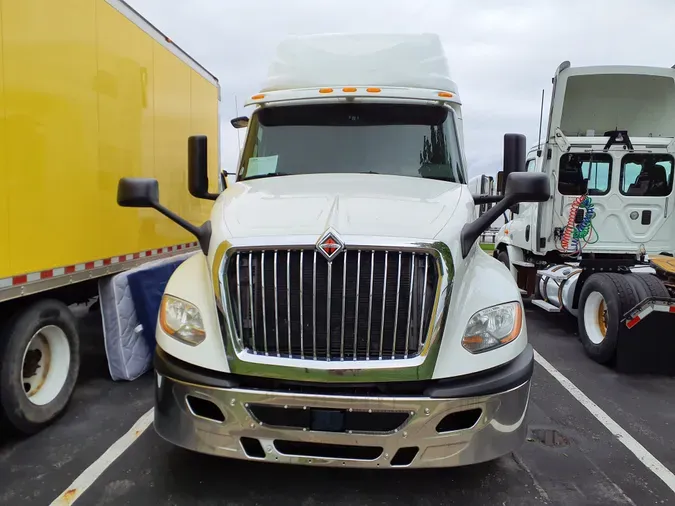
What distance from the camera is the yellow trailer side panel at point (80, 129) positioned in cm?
374

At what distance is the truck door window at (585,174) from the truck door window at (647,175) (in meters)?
0.24

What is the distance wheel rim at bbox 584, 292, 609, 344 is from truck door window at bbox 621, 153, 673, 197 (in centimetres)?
201

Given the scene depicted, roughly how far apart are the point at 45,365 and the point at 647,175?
792cm

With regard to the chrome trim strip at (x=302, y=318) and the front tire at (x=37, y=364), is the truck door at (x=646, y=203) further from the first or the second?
the front tire at (x=37, y=364)

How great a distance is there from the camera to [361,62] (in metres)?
5.06

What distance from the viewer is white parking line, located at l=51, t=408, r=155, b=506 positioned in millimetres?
3352

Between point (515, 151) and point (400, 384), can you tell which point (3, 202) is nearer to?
point (400, 384)

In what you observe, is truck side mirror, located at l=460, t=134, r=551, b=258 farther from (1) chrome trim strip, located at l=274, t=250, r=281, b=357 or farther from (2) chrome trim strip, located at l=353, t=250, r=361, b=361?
(1) chrome trim strip, located at l=274, t=250, r=281, b=357

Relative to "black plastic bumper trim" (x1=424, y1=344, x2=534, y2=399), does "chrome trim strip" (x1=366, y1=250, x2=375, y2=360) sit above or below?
above

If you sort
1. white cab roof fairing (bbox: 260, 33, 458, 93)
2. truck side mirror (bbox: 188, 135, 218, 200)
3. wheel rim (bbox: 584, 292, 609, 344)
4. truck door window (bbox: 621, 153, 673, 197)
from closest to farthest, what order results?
truck side mirror (bbox: 188, 135, 218, 200), white cab roof fairing (bbox: 260, 33, 458, 93), wheel rim (bbox: 584, 292, 609, 344), truck door window (bbox: 621, 153, 673, 197)

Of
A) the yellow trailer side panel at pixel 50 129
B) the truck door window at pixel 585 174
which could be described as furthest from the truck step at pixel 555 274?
the yellow trailer side panel at pixel 50 129

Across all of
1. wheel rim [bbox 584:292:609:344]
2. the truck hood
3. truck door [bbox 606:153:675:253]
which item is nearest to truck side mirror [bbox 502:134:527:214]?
the truck hood

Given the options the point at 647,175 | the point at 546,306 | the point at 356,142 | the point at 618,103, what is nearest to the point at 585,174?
the point at 647,175

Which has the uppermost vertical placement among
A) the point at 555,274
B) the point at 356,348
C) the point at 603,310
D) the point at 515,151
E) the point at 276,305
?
the point at 515,151
